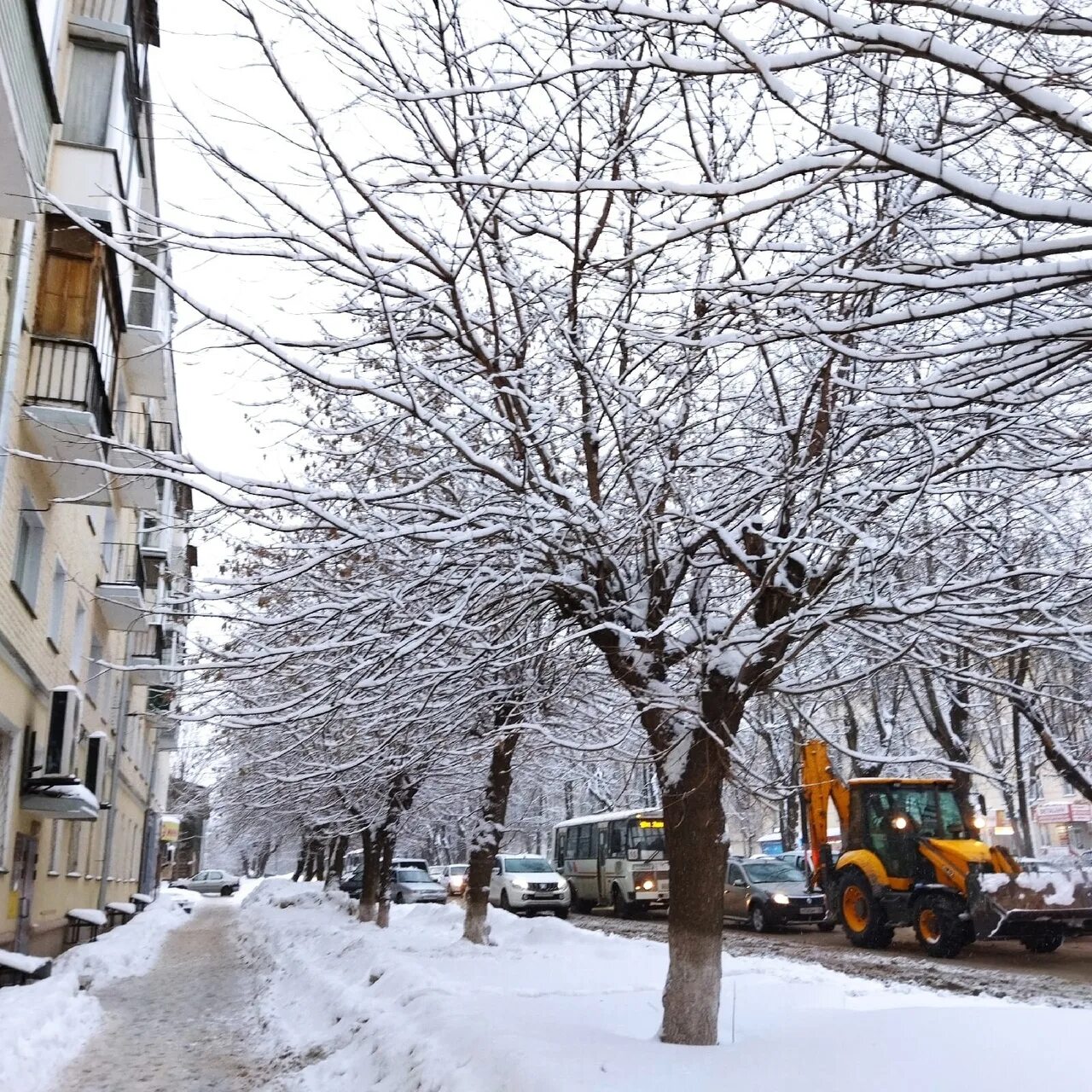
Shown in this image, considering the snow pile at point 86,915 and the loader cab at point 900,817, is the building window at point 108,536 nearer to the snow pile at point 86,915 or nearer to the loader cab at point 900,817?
the snow pile at point 86,915

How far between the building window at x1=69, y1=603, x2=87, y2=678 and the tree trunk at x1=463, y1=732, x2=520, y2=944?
288 inches

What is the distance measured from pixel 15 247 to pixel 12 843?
744 centimetres

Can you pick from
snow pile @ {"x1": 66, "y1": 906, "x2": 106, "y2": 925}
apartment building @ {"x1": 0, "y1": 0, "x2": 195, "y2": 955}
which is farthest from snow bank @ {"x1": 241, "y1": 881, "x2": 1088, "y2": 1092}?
snow pile @ {"x1": 66, "y1": 906, "x2": 106, "y2": 925}

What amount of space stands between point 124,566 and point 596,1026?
61.2 ft

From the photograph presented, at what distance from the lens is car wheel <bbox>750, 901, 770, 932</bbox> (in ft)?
75.8

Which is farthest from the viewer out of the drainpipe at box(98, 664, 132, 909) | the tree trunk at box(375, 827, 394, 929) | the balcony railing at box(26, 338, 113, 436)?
the drainpipe at box(98, 664, 132, 909)

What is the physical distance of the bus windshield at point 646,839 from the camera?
2956cm

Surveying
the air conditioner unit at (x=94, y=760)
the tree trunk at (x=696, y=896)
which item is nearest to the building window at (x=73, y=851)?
the air conditioner unit at (x=94, y=760)

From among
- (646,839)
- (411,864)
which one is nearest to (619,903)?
(646,839)

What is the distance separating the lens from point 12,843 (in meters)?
14.3

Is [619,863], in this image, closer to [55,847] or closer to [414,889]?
[414,889]

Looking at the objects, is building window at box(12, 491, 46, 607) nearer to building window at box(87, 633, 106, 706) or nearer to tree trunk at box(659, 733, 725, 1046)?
building window at box(87, 633, 106, 706)

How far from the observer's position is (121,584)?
2083 cm

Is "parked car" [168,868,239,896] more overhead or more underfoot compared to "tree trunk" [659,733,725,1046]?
more underfoot
